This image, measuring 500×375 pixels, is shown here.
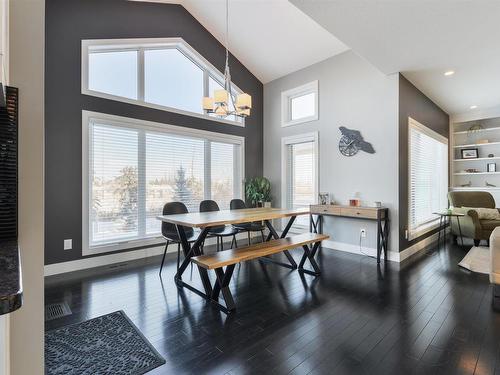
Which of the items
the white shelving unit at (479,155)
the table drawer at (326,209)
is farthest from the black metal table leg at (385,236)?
the white shelving unit at (479,155)

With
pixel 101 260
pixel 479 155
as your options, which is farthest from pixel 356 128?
pixel 101 260

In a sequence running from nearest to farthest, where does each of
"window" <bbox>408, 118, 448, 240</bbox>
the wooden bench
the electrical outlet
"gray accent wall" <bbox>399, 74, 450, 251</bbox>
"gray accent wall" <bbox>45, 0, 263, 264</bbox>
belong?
the wooden bench, "gray accent wall" <bbox>45, 0, 263, 264</bbox>, the electrical outlet, "gray accent wall" <bbox>399, 74, 450, 251</bbox>, "window" <bbox>408, 118, 448, 240</bbox>

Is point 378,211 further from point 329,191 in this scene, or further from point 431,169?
point 431,169

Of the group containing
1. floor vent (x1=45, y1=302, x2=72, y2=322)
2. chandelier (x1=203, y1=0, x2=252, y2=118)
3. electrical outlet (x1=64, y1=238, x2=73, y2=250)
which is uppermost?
chandelier (x1=203, y1=0, x2=252, y2=118)

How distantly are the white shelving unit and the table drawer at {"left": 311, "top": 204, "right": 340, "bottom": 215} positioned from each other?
4102mm

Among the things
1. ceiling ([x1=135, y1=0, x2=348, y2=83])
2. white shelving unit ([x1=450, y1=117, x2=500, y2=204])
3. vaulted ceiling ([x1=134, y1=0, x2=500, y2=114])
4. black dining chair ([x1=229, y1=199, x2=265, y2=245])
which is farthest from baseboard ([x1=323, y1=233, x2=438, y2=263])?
ceiling ([x1=135, y1=0, x2=348, y2=83])

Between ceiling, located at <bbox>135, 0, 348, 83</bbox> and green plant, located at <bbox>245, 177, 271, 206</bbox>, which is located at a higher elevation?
ceiling, located at <bbox>135, 0, 348, 83</bbox>

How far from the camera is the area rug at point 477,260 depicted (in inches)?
139

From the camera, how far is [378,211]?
3.80 metres

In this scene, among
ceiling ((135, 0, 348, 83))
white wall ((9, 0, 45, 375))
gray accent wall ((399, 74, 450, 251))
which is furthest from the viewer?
ceiling ((135, 0, 348, 83))

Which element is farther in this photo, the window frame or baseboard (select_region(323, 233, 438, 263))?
the window frame

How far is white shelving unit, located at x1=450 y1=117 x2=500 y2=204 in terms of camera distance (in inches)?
236

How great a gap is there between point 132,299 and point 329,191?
3526 mm

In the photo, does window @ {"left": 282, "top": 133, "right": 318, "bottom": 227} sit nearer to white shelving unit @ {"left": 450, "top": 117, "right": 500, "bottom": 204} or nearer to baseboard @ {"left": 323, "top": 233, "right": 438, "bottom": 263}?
baseboard @ {"left": 323, "top": 233, "right": 438, "bottom": 263}
